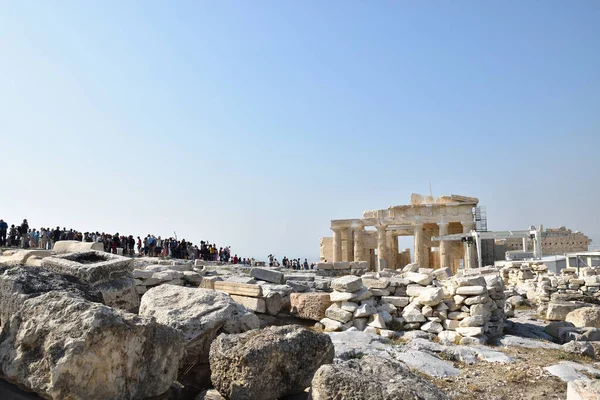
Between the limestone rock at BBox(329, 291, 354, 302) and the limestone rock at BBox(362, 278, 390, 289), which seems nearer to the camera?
the limestone rock at BBox(329, 291, 354, 302)

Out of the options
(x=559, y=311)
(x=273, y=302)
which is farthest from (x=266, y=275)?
(x=559, y=311)

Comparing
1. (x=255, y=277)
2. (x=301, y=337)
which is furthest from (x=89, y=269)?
(x=255, y=277)

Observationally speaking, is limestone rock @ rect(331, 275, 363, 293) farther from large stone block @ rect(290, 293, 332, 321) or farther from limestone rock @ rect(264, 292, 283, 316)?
limestone rock @ rect(264, 292, 283, 316)

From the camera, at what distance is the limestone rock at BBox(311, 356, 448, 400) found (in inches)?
133

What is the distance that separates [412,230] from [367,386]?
32.8 metres

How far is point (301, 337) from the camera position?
444 cm

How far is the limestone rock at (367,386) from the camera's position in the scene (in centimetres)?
338

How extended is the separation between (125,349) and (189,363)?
1.62 meters

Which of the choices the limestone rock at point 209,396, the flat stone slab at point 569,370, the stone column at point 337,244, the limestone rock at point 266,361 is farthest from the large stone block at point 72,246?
the stone column at point 337,244

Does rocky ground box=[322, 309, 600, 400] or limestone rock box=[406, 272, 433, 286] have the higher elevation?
limestone rock box=[406, 272, 433, 286]

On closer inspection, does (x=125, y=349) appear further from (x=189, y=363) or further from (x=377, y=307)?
(x=377, y=307)

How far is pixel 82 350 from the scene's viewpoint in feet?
11.2

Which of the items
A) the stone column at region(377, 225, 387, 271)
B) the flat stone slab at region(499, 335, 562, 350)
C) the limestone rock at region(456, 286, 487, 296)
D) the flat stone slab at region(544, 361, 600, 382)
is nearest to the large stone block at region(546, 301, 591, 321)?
the flat stone slab at region(499, 335, 562, 350)

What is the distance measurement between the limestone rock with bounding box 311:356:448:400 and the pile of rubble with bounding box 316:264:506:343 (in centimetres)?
576
